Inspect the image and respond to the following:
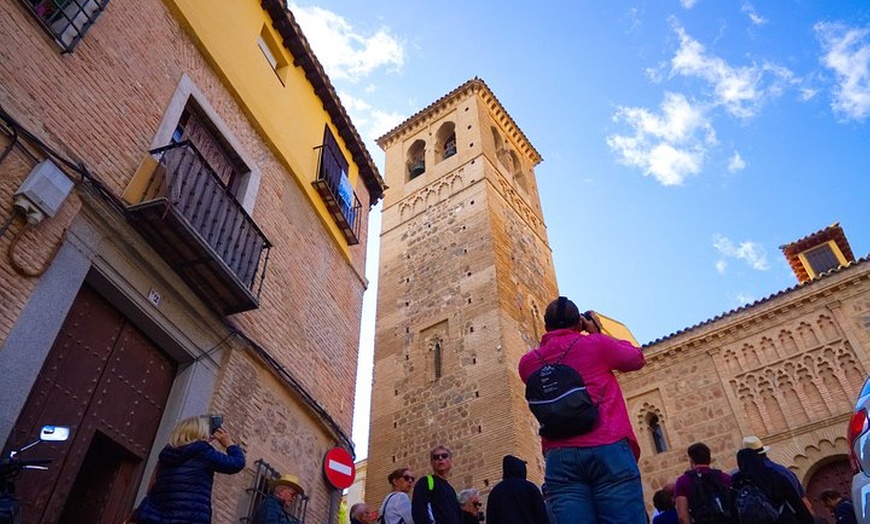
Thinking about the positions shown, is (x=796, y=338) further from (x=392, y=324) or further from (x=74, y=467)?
(x=74, y=467)

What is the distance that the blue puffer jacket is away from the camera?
357cm

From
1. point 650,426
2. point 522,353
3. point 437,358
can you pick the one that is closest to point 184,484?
point 522,353

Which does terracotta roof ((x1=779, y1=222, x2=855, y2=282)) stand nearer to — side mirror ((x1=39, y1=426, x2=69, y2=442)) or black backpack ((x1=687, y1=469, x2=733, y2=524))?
black backpack ((x1=687, y1=469, x2=733, y2=524))

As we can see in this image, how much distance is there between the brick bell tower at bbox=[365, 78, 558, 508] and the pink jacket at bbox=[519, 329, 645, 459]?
1029 centimetres

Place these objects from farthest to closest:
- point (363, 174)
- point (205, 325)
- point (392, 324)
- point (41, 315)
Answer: point (392, 324)
point (363, 174)
point (205, 325)
point (41, 315)

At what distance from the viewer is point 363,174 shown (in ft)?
37.3

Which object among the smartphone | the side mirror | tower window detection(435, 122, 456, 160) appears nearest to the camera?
the side mirror

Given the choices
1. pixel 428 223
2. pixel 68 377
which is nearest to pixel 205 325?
pixel 68 377

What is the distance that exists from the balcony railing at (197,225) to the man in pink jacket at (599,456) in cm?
342

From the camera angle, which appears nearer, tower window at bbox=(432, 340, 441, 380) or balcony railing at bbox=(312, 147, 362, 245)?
balcony railing at bbox=(312, 147, 362, 245)

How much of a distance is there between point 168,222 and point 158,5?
2.72 metres

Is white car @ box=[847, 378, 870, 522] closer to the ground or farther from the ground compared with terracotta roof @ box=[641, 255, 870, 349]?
closer to the ground

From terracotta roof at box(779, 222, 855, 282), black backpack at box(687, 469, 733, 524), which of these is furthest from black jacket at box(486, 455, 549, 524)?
terracotta roof at box(779, 222, 855, 282)

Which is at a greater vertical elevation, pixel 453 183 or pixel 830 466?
pixel 453 183
